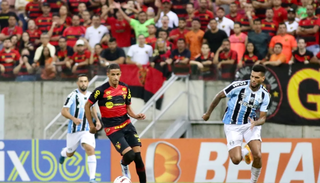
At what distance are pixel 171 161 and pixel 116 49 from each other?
3.92 m

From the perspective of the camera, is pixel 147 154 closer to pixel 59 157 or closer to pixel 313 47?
pixel 59 157

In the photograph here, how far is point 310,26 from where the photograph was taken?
15609 millimetres

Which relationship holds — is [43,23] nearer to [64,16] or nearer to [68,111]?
[64,16]

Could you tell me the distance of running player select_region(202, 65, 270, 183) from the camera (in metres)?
11.0

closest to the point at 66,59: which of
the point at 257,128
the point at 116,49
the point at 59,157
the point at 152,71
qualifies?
the point at 116,49

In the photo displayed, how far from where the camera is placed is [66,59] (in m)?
17.0

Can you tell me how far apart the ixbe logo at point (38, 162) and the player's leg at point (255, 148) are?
171 inches

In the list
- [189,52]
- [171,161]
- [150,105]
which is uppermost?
[189,52]

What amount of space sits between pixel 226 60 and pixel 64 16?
18.6 ft

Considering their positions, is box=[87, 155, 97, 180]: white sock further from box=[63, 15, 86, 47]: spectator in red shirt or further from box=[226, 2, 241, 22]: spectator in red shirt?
box=[226, 2, 241, 22]: spectator in red shirt

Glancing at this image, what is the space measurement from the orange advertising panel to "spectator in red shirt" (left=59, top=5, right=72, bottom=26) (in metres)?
5.74

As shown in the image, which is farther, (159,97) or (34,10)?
(34,10)

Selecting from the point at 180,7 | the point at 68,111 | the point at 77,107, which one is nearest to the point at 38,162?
the point at 68,111

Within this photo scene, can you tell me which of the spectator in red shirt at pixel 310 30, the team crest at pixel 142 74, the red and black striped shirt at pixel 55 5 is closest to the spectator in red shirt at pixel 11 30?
the red and black striped shirt at pixel 55 5
